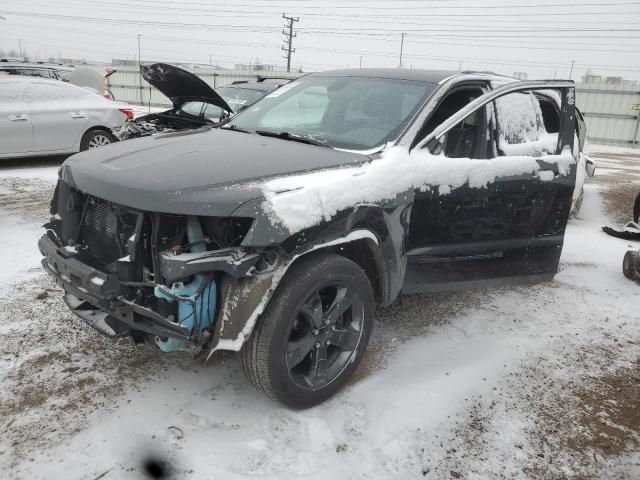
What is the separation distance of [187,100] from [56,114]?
3655mm

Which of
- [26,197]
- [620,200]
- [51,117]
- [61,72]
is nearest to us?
[26,197]

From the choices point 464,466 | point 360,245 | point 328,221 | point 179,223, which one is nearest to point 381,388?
point 464,466

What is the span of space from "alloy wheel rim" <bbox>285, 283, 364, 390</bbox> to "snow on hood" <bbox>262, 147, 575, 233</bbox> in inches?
17.6

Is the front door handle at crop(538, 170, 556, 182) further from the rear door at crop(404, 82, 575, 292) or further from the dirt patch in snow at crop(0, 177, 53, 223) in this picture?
the dirt patch in snow at crop(0, 177, 53, 223)

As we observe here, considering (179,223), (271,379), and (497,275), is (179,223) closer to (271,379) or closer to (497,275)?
(271,379)

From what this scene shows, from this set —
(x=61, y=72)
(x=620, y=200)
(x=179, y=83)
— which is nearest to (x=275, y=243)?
(x=179, y=83)

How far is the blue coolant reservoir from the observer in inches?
91.0

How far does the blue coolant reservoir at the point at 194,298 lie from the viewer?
2311 millimetres

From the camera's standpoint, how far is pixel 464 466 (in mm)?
2502

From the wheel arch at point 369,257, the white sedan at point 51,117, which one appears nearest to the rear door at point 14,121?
the white sedan at point 51,117

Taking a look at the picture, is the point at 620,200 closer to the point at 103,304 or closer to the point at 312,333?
the point at 312,333

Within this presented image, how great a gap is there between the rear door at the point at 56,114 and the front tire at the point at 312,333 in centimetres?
758

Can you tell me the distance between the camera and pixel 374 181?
2846mm

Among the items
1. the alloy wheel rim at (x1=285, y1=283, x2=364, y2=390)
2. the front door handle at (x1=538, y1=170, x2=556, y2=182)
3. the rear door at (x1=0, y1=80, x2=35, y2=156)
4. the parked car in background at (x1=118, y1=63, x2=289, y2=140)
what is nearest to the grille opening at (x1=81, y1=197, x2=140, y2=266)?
the alloy wheel rim at (x1=285, y1=283, x2=364, y2=390)
